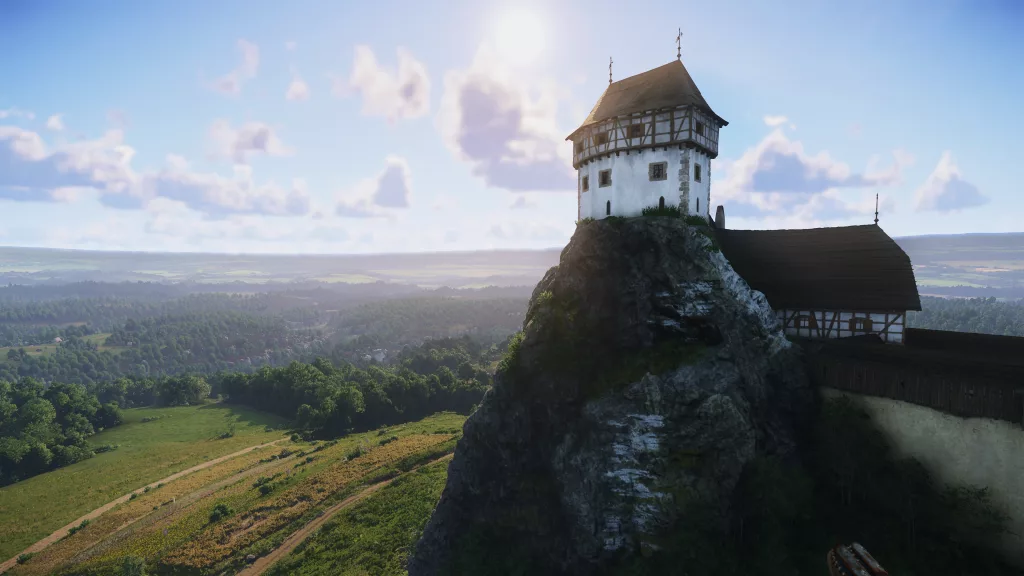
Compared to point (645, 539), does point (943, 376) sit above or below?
above

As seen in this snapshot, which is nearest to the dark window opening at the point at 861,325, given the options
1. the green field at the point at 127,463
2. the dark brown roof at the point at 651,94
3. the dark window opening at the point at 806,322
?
the dark window opening at the point at 806,322

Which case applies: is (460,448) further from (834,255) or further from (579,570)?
(834,255)

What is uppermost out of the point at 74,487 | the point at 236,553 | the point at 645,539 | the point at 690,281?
the point at 690,281

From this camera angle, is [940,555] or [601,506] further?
[601,506]

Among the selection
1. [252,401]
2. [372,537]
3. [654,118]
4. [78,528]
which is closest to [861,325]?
[654,118]

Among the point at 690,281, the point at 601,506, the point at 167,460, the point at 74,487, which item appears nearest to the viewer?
the point at 601,506

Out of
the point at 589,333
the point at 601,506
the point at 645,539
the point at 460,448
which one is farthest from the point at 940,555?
the point at 460,448
